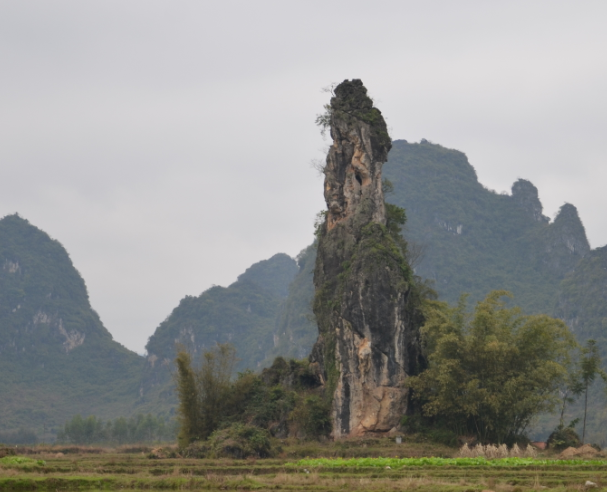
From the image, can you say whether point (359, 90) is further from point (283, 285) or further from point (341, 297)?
point (283, 285)

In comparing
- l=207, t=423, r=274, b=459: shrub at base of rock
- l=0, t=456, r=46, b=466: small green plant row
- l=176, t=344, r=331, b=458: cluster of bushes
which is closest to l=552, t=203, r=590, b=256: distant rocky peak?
l=176, t=344, r=331, b=458: cluster of bushes

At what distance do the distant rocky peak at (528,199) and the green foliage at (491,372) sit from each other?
99989mm

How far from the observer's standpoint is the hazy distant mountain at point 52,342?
348 ft

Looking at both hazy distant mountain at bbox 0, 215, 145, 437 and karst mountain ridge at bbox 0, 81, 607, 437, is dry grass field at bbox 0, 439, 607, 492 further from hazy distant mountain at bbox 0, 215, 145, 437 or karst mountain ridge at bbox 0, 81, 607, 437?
hazy distant mountain at bbox 0, 215, 145, 437

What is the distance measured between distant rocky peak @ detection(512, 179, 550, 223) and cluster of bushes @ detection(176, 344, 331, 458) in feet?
327

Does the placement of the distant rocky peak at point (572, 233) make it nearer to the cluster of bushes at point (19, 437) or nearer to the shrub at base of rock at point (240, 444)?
the cluster of bushes at point (19, 437)

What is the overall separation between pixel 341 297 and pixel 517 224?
9765 centimetres

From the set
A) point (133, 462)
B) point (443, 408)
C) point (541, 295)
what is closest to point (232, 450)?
point (133, 462)

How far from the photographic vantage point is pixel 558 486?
1859 cm

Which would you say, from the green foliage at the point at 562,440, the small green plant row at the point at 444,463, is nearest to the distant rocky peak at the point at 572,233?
the green foliage at the point at 562,440

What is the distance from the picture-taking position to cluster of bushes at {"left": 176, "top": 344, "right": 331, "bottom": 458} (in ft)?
120

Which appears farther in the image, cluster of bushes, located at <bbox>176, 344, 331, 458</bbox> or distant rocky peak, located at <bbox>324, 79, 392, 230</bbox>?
distant rocky peak, located at <bbox>324, 79, 392, 230</bbox>

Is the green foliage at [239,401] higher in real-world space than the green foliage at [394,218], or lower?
lower

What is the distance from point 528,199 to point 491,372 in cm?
10440
